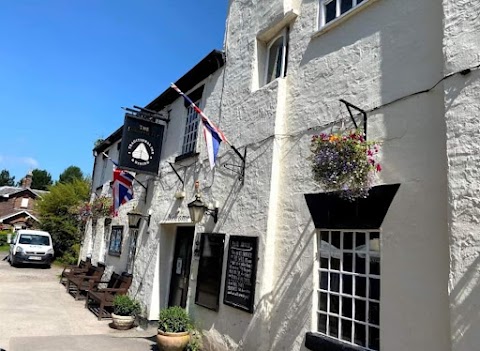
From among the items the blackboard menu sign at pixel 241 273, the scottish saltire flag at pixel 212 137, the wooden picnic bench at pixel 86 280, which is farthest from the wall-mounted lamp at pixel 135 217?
the blackboard menu sign at pixel 241 273

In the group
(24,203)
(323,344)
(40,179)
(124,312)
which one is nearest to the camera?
(323,344)

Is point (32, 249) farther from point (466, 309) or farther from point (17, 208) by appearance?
point (17, 208)

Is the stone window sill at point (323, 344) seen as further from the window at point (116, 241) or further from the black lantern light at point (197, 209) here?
the window at point (116, 241)

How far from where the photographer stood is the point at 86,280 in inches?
515

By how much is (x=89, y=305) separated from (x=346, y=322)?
8691mm

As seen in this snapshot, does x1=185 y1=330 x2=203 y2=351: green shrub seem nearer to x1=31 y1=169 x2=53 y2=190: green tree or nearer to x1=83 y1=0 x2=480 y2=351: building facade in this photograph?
x1=83 y1=0 x2=480 y2=351: building facade

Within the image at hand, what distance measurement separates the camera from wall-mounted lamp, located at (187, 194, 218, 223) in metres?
7.16

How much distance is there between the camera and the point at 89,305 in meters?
11.1

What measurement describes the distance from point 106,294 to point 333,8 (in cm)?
849

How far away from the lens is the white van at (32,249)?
20.2 m

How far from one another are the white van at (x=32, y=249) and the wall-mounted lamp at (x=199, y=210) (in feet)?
54.4

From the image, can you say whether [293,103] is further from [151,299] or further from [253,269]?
[151,299]

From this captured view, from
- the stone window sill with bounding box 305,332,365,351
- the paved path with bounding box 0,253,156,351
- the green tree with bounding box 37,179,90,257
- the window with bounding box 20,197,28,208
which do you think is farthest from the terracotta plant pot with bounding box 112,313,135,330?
the window with bounding box 20,197,28,208

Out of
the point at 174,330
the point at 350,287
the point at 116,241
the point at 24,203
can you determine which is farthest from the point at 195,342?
the point at 24,203
